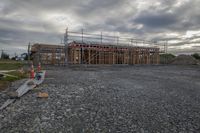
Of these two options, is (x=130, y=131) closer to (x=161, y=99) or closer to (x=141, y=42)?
(x=161, y=99)

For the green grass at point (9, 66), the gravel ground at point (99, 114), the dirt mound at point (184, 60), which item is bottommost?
the gravel ground at point (99, 114)

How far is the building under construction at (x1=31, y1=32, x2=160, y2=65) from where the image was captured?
61.6 feet

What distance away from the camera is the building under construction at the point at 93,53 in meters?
18.8

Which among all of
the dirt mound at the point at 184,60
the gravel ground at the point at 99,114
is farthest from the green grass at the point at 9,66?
the dirt mound at the point at 184,60

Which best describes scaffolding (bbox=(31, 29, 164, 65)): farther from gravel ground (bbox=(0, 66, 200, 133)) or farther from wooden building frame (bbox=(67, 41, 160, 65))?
gravel ground (bbox=(0, 66, 200, 133))

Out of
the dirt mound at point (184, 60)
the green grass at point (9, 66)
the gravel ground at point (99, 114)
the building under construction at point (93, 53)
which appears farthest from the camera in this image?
the dirt mound at point (184, 60)

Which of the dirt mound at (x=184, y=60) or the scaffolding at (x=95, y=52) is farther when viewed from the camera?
the dirt mound at (x=184, y=60)

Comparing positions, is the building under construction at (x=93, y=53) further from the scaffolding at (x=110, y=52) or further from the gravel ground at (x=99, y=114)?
the gravel ground at (x=99, y=114)

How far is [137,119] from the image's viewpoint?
320cm

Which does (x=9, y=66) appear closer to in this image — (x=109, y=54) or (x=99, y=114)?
(x=109, y=54)

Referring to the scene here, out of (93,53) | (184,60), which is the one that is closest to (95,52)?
(93,53)

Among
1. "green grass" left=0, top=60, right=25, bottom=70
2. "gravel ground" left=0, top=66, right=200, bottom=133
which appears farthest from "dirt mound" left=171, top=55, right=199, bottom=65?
"gravel ground" left=0, top=66, right=200, bottom=133

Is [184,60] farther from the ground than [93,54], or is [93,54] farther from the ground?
[93,54]

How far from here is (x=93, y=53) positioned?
21.5 meters
